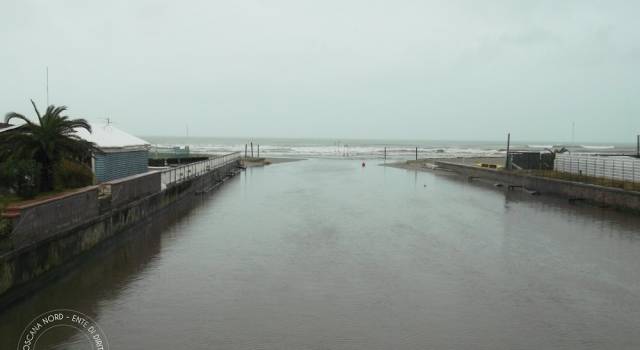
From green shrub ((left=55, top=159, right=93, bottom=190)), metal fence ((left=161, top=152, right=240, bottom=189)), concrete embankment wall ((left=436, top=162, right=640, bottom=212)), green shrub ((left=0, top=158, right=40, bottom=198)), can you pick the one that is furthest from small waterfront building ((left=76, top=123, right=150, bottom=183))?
concrete embankment wall ((left=436, top=162, right=640, bottom=212))

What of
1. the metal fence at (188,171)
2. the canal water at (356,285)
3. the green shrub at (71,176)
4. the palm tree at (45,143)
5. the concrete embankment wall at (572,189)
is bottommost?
the canal water at (356,285)

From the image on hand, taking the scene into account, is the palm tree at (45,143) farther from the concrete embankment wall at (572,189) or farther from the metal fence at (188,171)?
the concrete embankment wall at (572,189)

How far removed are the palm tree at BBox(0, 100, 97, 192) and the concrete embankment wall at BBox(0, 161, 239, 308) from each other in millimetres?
1732

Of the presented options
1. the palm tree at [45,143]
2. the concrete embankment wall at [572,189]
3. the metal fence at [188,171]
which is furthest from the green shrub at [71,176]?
Answer: the concrete embankment wall at [572,189]

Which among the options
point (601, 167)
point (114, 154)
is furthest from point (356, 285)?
point (601, 167)

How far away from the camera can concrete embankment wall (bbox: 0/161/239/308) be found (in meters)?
11.6

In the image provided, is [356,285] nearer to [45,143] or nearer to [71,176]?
[71,176]

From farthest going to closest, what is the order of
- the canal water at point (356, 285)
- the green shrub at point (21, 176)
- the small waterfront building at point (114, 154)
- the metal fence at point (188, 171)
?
the metal fence at point (188, 171) < the small waterfront building at point (114, 154) < the green shrub at point (21, 176) < the canal water at point (356, 285)

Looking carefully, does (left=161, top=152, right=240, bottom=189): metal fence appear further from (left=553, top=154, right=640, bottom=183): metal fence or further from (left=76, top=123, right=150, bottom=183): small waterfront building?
(left=553, top=154, right=640, bottom=183): metal fence

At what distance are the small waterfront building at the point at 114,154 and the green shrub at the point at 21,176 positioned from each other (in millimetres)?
6288

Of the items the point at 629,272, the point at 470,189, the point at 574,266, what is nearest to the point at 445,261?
the point at 574,266

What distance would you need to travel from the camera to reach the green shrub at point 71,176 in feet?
56.0

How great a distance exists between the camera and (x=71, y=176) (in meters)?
17.5

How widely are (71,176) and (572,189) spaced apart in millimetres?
27108
